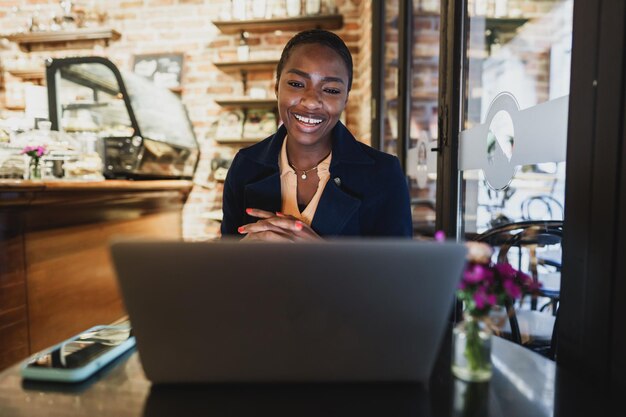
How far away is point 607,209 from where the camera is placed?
24.9 inches

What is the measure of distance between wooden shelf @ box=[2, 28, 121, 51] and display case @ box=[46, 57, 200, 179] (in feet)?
3.01

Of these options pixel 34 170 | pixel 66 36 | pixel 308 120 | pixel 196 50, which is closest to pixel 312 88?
pixel 308 120

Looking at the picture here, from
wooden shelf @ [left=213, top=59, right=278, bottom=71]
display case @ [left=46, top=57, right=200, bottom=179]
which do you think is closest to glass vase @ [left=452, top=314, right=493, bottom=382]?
display case @ [left=46, top=57, right=200, bottom=179]

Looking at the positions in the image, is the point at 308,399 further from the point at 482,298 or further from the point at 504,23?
the point at 504,23

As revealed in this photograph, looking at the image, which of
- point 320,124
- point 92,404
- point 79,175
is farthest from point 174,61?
point 92,404

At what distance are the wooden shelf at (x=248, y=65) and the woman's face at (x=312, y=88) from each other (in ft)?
8.83

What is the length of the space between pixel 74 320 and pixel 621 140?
83.0 inches

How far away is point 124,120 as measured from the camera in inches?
118

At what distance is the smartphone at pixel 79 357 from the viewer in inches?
22.5

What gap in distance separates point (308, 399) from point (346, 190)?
0.72 meters

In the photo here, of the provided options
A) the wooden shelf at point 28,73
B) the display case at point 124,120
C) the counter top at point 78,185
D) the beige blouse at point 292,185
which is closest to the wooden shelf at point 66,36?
the wooden shelf at point 28,73

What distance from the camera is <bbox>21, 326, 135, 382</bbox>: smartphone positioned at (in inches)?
22.5

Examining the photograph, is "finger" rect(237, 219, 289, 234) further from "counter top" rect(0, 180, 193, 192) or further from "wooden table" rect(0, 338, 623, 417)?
"counter top" rect(0, 180, 193, 192)

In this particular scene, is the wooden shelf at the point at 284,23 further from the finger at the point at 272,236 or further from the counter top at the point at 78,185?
the finger at the point at 272,236
